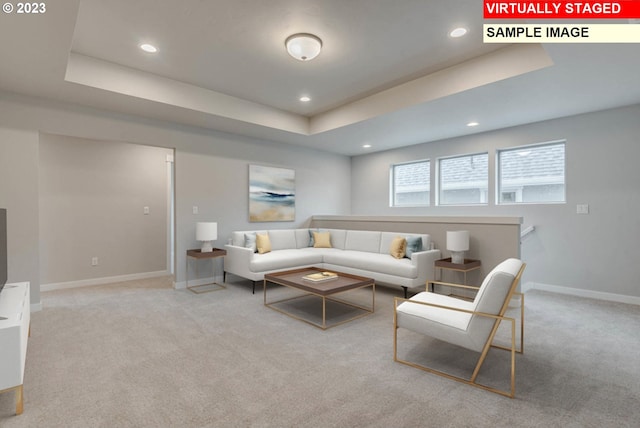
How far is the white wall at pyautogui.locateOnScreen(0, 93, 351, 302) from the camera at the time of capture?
362 cm

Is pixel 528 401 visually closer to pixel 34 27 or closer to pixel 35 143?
pixel 34 27

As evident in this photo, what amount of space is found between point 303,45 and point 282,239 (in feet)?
11.3

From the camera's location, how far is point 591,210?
14.1ft

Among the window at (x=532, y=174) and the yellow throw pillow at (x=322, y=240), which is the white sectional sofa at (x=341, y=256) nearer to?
the yellow throw pillow at (x=322, y=240)

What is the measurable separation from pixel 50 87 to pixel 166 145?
1490mm

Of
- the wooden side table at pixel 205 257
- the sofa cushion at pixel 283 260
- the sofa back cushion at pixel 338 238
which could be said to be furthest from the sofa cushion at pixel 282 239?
the wooden side table at pixel 205 257

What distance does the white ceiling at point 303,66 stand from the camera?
8.49 ft

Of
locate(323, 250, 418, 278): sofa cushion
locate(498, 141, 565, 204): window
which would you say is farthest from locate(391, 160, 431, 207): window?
locate(323, 250, 418, 278): sofa cushion

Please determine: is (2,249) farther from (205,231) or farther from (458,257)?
(458,257)

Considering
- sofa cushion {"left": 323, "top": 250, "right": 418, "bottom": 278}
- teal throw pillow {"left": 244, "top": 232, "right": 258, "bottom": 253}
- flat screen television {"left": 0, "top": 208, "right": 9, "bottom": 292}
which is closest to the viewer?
flat screen television {"left": 0, "top": 208, "right": 9, "bottom": 292}

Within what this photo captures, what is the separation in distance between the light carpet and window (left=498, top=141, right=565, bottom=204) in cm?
191

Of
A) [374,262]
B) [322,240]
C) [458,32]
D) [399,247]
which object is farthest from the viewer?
[322,240]

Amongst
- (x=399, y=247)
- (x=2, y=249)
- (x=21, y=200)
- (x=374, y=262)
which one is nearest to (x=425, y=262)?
(x=399, y=247)

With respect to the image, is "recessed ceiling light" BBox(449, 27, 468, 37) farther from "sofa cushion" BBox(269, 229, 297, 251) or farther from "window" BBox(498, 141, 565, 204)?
"sofa cushion" BBox(269, 229, 297, 251)
